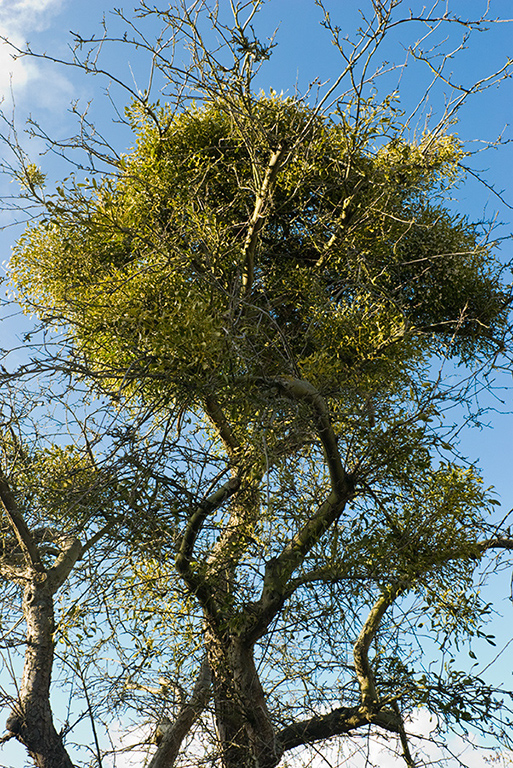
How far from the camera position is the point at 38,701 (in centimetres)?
455

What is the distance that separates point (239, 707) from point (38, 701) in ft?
4.80

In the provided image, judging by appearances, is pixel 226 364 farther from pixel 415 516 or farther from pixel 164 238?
pixel 415 516

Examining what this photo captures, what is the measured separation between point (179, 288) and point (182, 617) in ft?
6.53

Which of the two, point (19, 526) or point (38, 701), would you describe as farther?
point (19, 526)

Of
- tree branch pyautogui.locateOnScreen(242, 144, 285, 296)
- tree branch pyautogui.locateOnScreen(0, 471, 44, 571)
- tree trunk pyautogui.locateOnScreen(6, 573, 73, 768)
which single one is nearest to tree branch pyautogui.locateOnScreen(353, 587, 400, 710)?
tree trunk pyautogui.locateOnScreen(6, 573, 73, 768)

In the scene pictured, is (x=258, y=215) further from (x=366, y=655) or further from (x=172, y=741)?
(x=172, y=741)

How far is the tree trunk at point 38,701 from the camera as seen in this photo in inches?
175

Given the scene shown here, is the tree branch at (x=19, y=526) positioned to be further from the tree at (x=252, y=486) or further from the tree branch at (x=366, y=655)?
the tree branch at (x=366, y=655)

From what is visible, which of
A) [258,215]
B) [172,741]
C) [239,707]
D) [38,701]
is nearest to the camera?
[258,215]

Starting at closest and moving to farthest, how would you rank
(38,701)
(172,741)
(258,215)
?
(258,215) → (38,701) → (172,741)

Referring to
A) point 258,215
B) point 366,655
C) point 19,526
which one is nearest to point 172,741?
point 366,655

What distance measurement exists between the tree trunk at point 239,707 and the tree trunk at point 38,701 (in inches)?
46.8

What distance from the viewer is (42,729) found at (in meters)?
4.49

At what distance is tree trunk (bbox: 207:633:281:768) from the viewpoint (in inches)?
158
